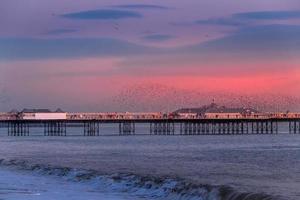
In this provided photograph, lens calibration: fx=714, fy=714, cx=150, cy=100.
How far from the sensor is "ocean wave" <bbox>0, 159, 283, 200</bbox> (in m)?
21.7

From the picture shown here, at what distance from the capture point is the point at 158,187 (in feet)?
80.4

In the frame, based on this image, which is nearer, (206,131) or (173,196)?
(173,196)

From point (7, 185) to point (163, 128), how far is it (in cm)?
8460

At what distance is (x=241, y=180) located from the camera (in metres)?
26.9

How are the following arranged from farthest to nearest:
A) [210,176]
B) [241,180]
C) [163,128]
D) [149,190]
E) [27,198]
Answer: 1. [163,128]
2. [210,176]
3. [241,180]
4. [149,190]
5. [27,198]

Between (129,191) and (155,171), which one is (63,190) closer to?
(129,191)

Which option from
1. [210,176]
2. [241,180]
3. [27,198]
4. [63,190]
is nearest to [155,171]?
[210,176]

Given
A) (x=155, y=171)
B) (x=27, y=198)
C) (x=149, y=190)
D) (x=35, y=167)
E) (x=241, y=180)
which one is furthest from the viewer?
(x=35, y=167)

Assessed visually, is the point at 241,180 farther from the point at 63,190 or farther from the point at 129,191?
the point at 63,190

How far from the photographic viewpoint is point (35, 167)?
1387 inches

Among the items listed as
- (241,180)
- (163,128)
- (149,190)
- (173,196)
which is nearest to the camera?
(173,196)

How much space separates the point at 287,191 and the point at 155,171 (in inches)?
418

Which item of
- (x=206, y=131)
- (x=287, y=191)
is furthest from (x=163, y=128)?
(x=287, y=191)

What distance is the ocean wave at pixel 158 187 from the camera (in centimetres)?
2172
